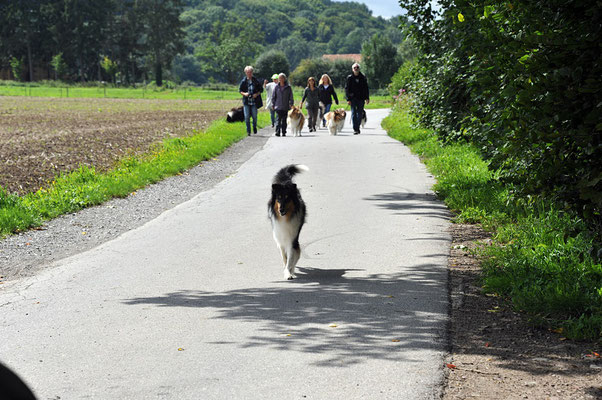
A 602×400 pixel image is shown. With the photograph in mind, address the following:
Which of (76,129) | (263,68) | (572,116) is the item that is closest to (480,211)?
(572,116)

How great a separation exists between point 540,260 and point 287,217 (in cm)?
256

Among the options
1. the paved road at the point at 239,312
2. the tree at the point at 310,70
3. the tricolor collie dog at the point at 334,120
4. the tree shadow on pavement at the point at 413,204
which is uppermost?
the tree at the point at 310,70

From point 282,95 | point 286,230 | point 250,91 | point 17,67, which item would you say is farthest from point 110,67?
point 286,230

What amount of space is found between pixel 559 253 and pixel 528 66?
2215 millimetres

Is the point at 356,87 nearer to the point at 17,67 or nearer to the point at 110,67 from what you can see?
the point at 110,67

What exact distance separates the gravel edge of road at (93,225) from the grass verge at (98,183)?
214mm

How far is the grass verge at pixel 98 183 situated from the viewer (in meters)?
10.9

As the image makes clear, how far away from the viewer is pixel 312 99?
2691cm

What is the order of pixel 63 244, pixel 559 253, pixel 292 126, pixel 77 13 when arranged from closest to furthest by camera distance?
1. pixel 559 253
2. pixel 63 244
3. pixel 292 126
4. pixel 77 13

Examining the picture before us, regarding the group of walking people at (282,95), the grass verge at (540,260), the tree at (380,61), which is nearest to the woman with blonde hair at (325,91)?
the group of walking people at (282,95)

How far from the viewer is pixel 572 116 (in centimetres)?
589

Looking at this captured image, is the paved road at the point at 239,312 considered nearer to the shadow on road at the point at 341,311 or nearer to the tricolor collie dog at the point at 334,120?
the shadow on road at the point at 341,311

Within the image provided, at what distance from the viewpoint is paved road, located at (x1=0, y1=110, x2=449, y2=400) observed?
15.7 feet

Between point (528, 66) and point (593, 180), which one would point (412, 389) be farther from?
point (528, 66)
